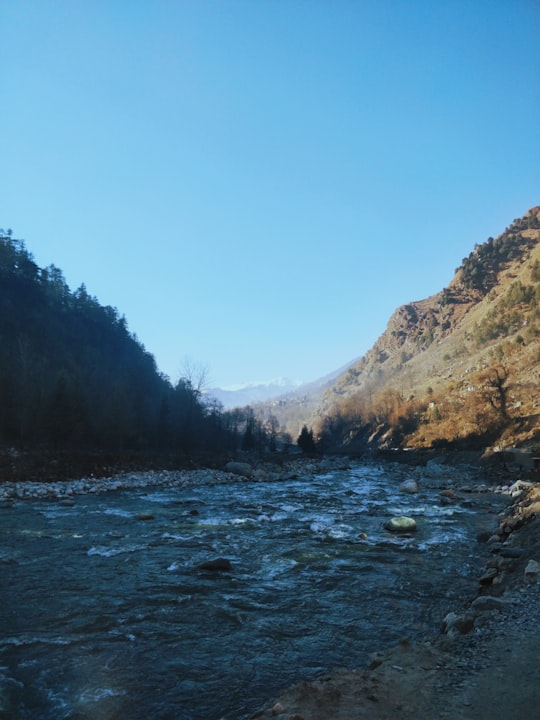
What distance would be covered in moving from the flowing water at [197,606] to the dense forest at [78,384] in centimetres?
3145

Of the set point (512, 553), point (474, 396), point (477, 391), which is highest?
point (477, 391)

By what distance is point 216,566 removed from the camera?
10.8 metres

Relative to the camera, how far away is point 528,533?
38.9 feet

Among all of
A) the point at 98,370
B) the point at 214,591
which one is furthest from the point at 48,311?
the point at 214,591

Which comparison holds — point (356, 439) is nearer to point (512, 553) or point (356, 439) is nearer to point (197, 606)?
point (512, 553)

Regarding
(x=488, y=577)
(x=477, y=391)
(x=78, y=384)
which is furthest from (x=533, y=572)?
(x=477, y=391)

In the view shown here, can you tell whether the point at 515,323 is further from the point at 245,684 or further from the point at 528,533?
the point at 245,684

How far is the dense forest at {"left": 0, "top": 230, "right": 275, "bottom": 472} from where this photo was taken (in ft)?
145

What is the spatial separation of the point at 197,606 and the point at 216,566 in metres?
2.50

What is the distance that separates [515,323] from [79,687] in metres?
141

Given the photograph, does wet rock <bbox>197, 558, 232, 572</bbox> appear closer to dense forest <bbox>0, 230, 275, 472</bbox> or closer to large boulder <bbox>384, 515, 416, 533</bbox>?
large boulder <bbox>384, 515, 416, 533</bbox>

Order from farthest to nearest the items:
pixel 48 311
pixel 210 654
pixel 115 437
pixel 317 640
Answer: pixel 48 311 → pixel 115 437 → pixel 317 640 → pixel 210 654

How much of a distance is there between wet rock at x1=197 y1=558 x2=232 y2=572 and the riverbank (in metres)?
5.85

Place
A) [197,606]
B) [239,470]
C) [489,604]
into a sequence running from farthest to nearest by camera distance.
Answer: [239,470] → [197,606] → [489,604]
